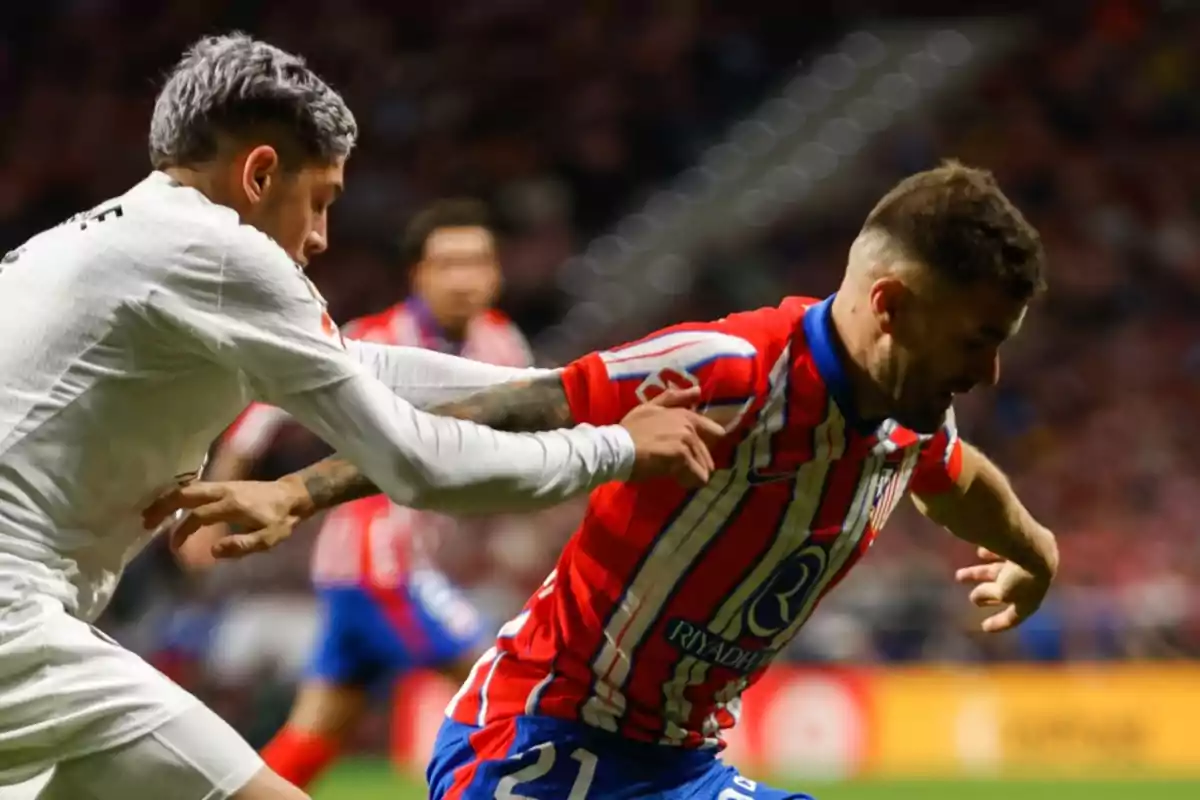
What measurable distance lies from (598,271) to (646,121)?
1833mm

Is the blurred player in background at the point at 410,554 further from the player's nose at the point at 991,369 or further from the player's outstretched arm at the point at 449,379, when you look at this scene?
the player's nose at the point at 991,369

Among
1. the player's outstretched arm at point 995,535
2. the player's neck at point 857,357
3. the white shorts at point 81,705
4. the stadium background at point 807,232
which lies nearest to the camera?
the white shorts at point 81,705

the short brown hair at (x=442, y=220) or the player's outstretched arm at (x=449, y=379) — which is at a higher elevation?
the short brown hair at (x=442, y=220)

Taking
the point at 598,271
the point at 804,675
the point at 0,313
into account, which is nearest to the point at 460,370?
the point at 0,313

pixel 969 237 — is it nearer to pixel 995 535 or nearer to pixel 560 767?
pixel 995 535

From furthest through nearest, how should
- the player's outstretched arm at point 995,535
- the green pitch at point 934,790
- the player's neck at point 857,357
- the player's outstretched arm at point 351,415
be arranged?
the green pitch at point 934,790, the player's outstretched arm at point 995,535, the player's neck at point 857,357, the player's outstretched arm at point 351,415

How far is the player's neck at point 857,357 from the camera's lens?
359 centimetres

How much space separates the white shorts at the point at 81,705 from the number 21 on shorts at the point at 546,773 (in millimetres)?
501

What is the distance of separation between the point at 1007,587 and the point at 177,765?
1.80 m

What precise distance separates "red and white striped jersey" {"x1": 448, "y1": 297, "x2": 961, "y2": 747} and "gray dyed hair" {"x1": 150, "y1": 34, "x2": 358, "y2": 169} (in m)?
0.62

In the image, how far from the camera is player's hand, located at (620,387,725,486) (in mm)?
3293

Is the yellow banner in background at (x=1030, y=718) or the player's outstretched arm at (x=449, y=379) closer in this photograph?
the player's outstretched arm at (x=449, y=379)

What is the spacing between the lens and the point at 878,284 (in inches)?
140

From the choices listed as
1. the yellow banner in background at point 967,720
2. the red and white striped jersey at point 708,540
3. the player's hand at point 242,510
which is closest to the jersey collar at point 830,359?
the red and white striped jersey at point 708,540
